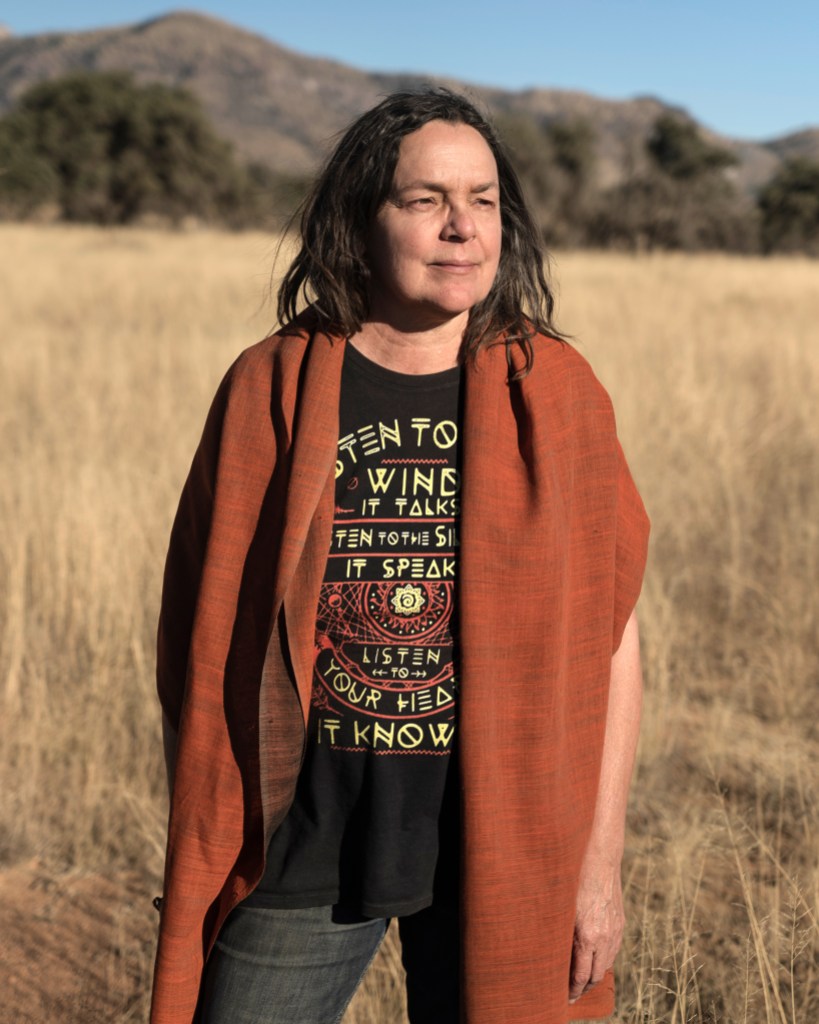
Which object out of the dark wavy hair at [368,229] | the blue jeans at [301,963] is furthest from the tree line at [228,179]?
the blue jeans at [301,963]

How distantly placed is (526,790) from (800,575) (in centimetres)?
310

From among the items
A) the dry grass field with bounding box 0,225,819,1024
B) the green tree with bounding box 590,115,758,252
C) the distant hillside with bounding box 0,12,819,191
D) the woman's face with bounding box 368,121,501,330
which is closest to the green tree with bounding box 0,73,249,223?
the green tree with bounding box 590,115,758,252

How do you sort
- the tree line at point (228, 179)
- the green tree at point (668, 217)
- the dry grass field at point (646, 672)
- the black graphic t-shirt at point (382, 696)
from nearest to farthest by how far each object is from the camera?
the black graphic t-shirt at point (382, 696) < the dry grass field at point (646, 672) < the green tree at point (668, 217) < the tree line at point (228, 179)

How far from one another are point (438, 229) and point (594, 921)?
0.96 m

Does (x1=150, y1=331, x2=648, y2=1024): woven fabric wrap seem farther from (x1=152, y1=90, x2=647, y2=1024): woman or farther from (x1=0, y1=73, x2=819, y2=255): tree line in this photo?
(x1=0, y1=73, x2=819, y2=255): tree line

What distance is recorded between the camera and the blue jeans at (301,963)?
135 cm

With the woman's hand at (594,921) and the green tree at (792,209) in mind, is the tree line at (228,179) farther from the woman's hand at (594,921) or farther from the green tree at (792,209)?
the woman's hand at (594,921)

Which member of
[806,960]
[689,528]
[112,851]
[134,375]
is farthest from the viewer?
[134,375]

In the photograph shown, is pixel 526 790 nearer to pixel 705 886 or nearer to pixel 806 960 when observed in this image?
pixel 806 960

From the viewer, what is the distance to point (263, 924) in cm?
135

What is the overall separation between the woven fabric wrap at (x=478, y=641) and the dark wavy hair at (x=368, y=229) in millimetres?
46

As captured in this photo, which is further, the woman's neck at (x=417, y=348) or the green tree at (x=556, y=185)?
the green tree at (x=556, y=185)

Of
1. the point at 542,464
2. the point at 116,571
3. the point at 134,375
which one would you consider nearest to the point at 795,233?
the point at 134,375

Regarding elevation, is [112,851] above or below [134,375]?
below
